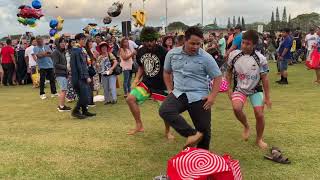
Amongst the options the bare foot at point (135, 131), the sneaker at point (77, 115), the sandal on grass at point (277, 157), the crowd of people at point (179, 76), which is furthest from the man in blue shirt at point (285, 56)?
the sandal on grass at point (277, 157)

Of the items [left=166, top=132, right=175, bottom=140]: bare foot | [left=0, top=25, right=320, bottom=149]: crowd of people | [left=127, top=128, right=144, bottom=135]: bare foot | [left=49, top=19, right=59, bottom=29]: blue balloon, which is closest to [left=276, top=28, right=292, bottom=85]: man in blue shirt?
[left=0, top=25, right=320, bottom=149]: crowd of people

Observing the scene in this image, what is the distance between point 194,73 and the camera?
518 cm

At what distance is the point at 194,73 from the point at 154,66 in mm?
1674

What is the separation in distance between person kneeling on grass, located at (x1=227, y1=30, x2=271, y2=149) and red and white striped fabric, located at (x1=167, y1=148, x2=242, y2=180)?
2029 millimetres

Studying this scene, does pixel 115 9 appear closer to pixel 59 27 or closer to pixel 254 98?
Answer: pixel 59 27

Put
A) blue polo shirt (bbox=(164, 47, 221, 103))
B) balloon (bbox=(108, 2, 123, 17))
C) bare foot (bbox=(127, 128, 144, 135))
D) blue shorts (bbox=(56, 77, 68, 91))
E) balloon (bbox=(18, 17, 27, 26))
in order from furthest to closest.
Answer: balloon (bbox=(108, 2, 123, 17)) → balloon (bbox=(18, 17, 27, 26)) → blue shorts (bbox=(56, 77, 68, 91)) → bare foot (bbox=(127, 128, 144, 135)) → blue polo shirt (bbox=(164, 47, 221, 103))

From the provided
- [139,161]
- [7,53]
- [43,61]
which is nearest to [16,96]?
[43,61]

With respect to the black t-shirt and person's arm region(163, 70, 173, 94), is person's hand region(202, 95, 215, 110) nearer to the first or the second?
person's arm region(163, 70, 173, 94)

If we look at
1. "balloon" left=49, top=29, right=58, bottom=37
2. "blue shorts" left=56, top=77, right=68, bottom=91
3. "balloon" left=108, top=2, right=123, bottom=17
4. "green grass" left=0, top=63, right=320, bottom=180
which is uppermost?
"balloon" left=108, top=2, right=123, bottom=17

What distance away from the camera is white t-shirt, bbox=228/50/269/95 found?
6.12 metres

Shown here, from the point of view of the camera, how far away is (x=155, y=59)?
6.74 metres

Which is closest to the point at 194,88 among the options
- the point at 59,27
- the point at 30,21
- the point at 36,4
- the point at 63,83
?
the point at 63,83

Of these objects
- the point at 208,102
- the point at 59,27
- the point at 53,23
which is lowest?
the point at 208,102

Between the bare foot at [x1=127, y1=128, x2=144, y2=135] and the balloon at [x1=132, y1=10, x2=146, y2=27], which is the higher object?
the balloon at [x1=132, y1=10, x2=146, y2=27]
